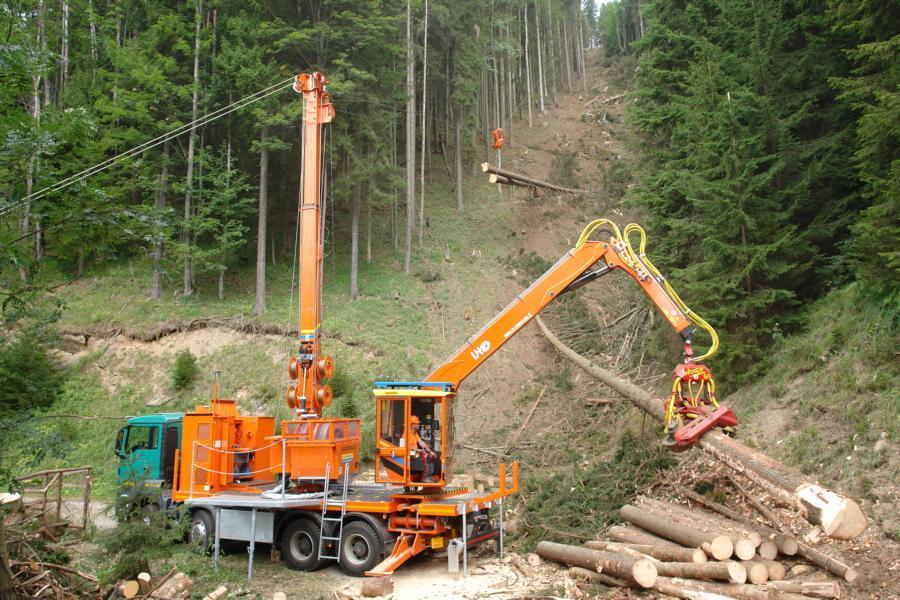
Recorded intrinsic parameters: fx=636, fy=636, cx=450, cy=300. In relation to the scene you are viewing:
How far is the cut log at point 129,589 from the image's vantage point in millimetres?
8031

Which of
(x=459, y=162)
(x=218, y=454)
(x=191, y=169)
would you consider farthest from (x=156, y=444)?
(x=459, y=162)

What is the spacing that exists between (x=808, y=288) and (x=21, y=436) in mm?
14701

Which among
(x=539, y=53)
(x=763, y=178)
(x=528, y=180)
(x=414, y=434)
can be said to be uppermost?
(x=539, y=53)

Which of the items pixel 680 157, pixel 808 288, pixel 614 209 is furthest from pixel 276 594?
pixel 614 209

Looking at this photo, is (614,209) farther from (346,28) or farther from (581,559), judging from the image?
(581,559)

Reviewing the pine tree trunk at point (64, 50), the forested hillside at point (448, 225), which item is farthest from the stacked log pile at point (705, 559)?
the pine tree trunk at point (64, 50)

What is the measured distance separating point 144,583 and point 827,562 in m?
8.68

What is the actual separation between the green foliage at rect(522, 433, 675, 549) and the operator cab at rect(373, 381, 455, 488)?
226 centimetres

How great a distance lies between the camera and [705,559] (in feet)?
27.7

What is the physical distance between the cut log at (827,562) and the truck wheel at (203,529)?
389 inches

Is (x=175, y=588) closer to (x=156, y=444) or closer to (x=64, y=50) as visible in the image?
(x=156, y=444)

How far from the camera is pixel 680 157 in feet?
56.9

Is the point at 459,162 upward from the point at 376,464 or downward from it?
upward

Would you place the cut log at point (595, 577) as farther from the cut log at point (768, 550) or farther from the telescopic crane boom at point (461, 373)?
the telescopic crane boom at point (461, 373)
